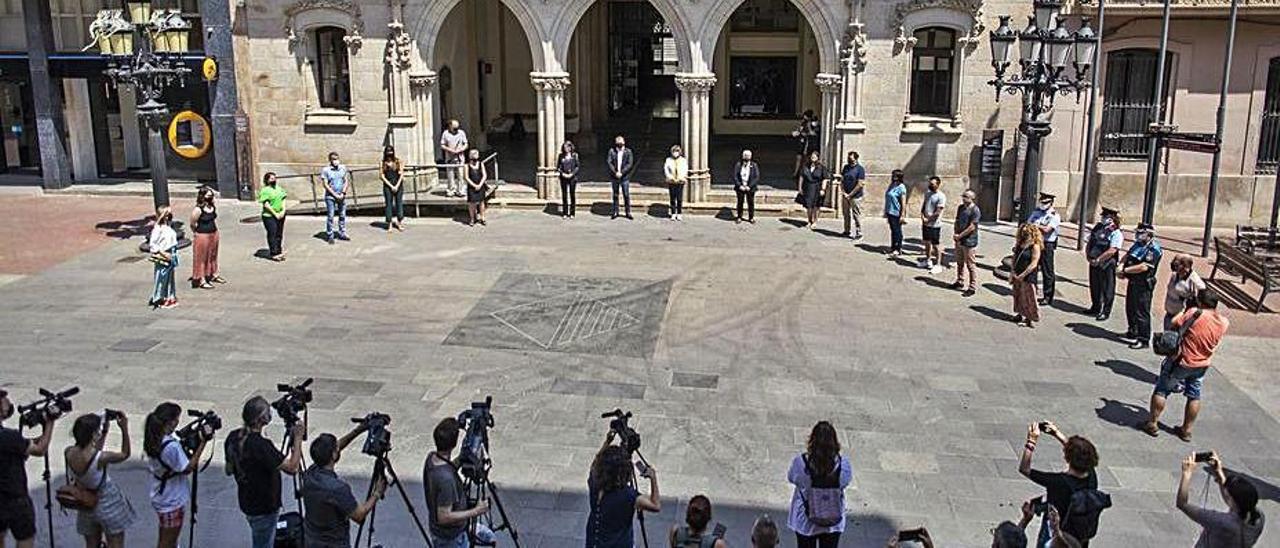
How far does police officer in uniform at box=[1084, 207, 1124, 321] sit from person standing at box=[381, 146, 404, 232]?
11258 millimetres

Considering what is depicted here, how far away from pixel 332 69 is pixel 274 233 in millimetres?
6288

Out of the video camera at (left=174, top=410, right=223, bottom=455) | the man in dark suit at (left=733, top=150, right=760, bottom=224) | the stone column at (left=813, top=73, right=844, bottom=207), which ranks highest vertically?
the stone column at (left=813, top=73, right=844, bottom=207)

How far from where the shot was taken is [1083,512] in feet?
22.2

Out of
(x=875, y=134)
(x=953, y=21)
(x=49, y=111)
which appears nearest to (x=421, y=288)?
(x=875, y=134)

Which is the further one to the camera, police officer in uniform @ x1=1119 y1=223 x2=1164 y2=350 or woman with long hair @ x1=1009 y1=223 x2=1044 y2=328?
woman with long hair @ x1=1009 y1=223 x2=1044 y2=328

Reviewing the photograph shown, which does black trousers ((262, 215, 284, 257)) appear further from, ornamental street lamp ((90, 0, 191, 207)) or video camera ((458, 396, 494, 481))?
video camera ((458, 396, 494, 481))

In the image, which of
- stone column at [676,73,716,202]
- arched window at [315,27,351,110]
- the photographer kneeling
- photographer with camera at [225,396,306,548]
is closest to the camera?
the photographer kneeling

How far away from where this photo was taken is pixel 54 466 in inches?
389

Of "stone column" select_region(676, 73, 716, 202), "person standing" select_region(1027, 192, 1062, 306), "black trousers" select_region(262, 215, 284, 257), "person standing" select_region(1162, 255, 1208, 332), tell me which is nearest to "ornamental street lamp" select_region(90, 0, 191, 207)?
"black trousers" select_region(262, 215, 284, 257)

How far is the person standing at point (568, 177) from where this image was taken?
801 inches

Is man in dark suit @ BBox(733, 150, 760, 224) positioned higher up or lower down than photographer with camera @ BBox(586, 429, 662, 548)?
higher up

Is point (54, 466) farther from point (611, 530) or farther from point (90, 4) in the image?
point (90, 4)

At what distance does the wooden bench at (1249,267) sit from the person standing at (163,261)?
47.5 ft

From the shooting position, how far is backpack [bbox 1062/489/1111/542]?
22.1 feet
